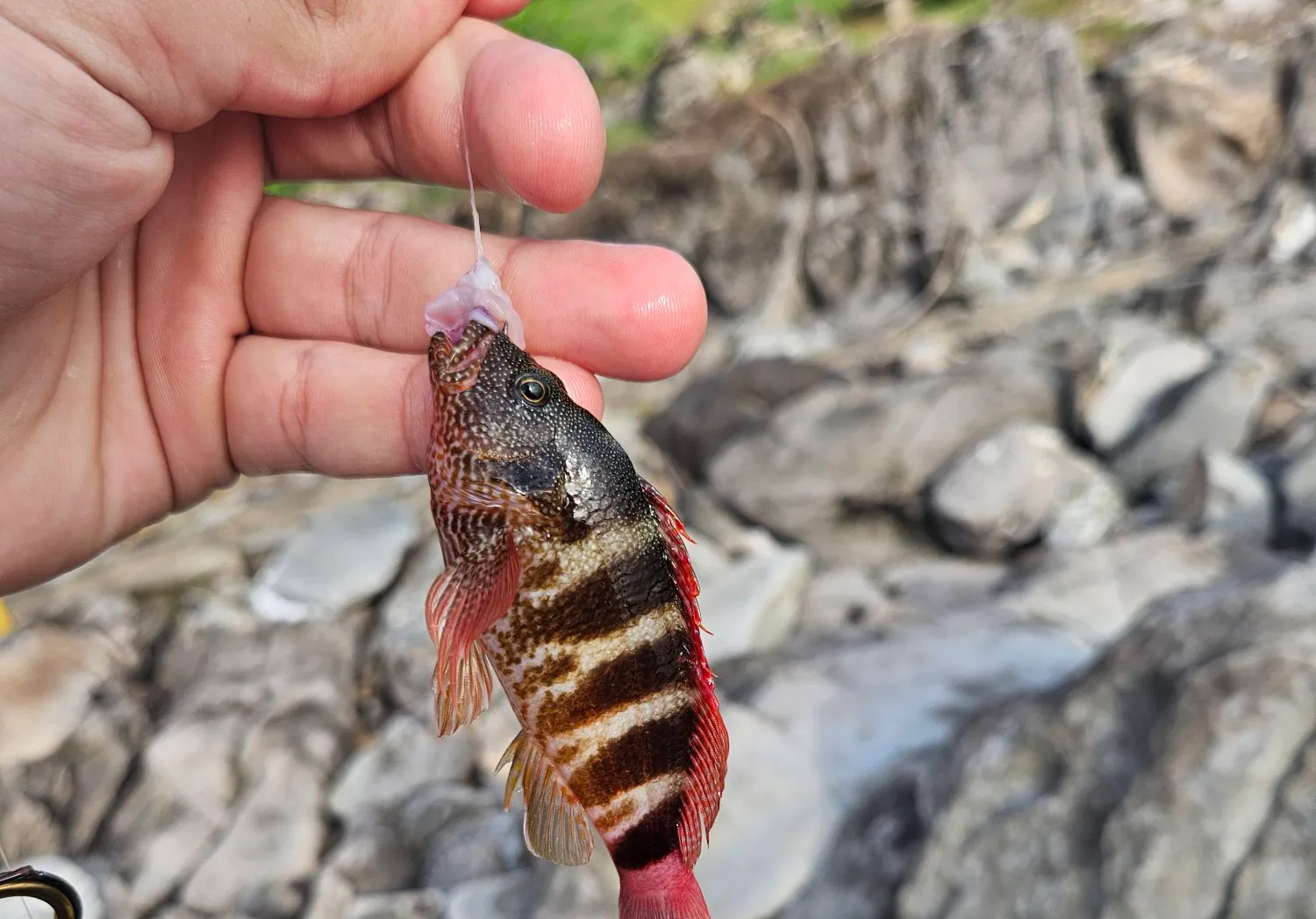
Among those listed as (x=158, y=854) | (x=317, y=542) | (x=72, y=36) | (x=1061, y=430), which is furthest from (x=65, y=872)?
(x=1061, y=430)

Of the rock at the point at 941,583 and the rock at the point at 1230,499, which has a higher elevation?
the rock at the point at 1230,499

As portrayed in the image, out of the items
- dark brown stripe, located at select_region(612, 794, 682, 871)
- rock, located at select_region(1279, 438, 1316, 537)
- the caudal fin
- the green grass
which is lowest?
rock, located at select_region(1279, 438, 1316, 537)

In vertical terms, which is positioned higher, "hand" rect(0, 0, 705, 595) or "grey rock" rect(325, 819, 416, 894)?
"hand" rect(0, 0, 705, 595)

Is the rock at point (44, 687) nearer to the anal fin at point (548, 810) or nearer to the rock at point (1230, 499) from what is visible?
the anal fin at point (548, 810)

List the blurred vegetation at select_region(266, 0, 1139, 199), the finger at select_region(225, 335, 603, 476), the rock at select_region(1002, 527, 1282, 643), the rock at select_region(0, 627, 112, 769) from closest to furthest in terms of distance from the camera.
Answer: the finger at select_region(225, 335, 603, 476) → the rock at select_region(1002, 527, 1282, 643) → the rock at select_region(0, 627, 112, 769) → the blurred vegetation at select_region(266, 0, 1139, 199)

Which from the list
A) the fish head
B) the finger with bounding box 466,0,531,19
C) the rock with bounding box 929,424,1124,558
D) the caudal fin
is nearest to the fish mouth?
the fish head

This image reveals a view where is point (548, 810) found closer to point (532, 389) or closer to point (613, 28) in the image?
point (532, 389)

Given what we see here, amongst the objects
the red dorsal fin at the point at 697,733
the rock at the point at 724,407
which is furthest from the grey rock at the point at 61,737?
the red dorsal fin at the point at 697,733

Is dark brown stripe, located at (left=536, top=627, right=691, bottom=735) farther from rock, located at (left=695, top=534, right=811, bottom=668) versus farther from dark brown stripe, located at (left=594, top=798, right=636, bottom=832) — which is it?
rock, located at (left=695, top=534, right=811, bottom=668)
